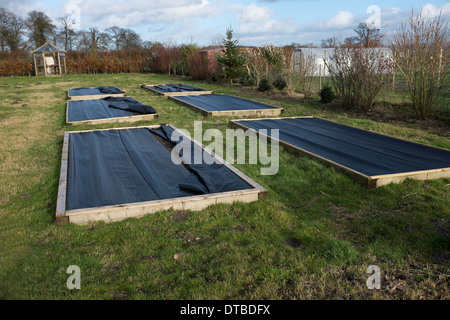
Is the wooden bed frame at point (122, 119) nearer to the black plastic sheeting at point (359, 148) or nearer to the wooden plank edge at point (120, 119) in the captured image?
the wooden plank edge at point (120, 119)

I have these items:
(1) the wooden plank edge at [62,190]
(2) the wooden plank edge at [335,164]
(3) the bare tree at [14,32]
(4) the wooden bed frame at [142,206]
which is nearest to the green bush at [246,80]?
(2) the wooden plank edge at [335,164]

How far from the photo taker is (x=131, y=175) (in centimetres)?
426

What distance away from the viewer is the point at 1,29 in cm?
2903

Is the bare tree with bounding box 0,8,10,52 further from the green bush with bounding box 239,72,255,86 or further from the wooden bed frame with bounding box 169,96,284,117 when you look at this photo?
the wooden bed frame with bounding box 169,96,284,117

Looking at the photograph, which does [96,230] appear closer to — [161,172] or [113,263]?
[113,263]

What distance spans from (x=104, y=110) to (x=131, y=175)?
17.0 ft

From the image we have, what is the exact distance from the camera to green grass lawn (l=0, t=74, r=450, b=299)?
2.29 metres

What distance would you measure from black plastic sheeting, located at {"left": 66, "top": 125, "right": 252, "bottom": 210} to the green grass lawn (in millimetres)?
312

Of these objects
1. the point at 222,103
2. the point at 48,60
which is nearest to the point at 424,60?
the point at 222,103

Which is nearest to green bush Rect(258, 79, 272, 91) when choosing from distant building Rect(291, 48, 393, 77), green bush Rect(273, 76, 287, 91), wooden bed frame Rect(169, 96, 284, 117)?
green bush Rect(273, 76, 287, 91)

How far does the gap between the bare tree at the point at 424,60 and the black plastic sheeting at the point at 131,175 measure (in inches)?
212
